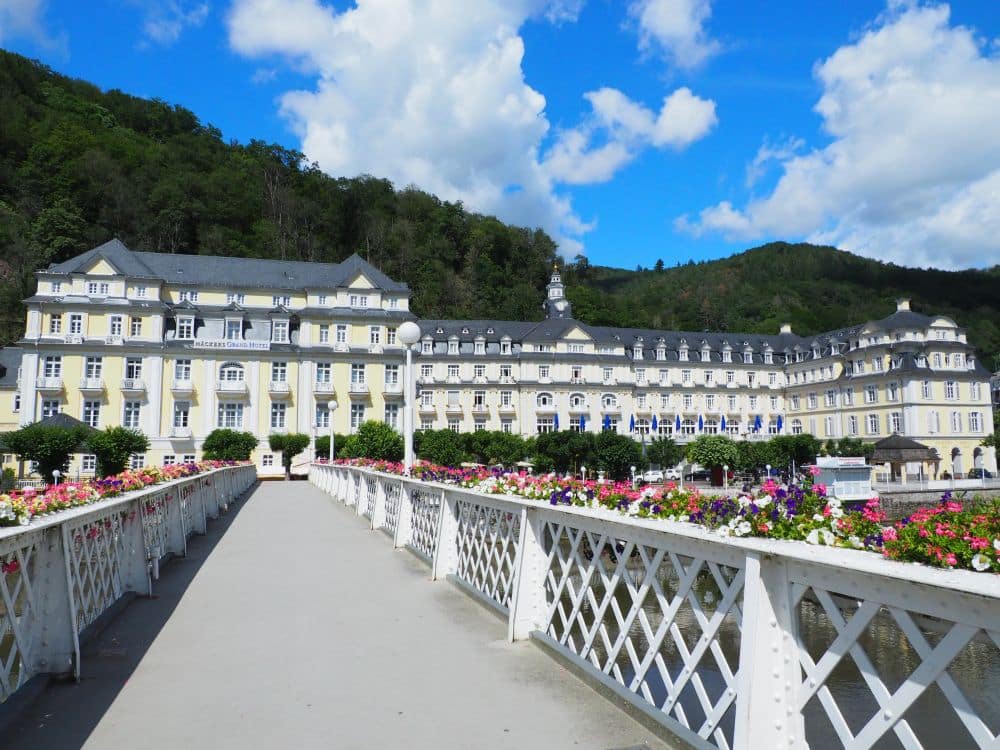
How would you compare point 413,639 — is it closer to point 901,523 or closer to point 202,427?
point 901,523

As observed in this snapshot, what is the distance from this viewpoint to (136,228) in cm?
7700

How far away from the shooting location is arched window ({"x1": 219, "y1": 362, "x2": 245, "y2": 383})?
51.5m

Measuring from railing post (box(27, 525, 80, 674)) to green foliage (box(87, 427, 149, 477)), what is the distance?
35093 mm

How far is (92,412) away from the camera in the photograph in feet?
160

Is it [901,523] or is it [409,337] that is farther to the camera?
[409,337]

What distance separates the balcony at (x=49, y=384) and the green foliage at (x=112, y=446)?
13839 millimetres

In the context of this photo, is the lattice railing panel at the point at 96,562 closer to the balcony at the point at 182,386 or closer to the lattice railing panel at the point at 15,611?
the lattice railing panel at the point at 15,611

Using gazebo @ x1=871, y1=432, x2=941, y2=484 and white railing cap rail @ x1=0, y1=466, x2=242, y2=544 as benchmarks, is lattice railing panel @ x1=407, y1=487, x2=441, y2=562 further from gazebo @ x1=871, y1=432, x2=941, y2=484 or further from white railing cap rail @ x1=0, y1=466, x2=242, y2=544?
gazebo @ x1=871, y1=432, x2=941, y2=484

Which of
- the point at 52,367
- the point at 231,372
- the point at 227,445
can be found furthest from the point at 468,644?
the point at 52,367

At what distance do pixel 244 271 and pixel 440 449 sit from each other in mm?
24242

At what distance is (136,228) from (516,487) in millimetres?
81865

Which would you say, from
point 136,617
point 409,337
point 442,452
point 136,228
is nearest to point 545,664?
point 136,617

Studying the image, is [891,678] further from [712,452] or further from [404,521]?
[712,452]

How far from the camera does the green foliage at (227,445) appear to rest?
148 feet
